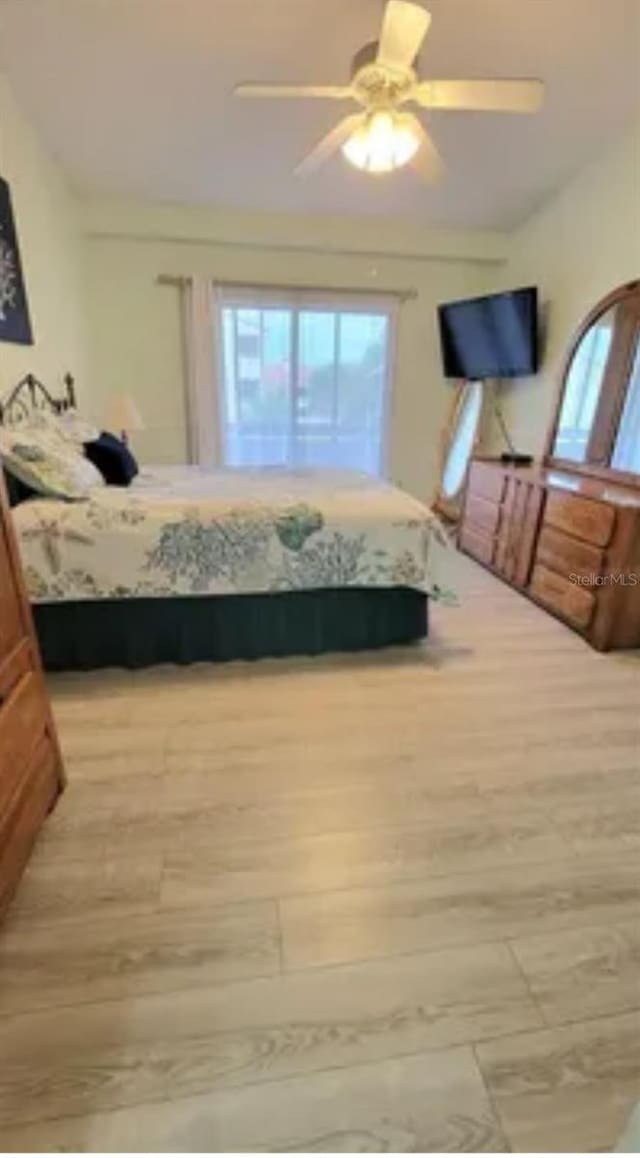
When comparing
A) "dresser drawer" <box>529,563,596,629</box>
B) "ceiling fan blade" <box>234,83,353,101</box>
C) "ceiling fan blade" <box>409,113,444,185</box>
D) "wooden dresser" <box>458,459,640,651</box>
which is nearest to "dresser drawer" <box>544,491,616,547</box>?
"wooden dresser" <box>458,459,640,651</box>

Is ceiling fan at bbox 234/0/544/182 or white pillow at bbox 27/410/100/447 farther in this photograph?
white pillow at bbox 27/410/100/447

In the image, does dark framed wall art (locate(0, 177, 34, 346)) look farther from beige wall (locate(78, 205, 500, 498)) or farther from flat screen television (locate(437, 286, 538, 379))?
flat screen television (locate(437, 286, 538, 379))

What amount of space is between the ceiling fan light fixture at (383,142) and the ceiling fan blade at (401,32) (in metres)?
0.21

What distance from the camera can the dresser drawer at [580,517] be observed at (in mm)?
2745

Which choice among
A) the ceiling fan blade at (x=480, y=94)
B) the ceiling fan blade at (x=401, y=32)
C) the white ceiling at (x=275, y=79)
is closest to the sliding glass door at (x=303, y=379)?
the white ceiling at (x=275, y=79)

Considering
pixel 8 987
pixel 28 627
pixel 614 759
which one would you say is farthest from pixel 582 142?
pixel 8 987

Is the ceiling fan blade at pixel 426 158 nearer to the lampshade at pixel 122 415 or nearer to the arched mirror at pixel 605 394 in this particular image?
the arched mirror at pixel 605 394

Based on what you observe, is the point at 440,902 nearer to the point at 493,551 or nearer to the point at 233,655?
the point at 233,655

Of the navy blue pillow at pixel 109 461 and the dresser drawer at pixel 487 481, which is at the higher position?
the navy blue pillow at pixel 109 461

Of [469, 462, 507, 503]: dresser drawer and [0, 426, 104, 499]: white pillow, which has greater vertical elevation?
[0, 426, 104, 499]: white pillow

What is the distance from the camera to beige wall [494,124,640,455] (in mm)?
3291

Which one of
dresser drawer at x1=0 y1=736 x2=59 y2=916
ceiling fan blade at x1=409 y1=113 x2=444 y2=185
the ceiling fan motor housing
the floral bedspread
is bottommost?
dresser drawer at x1=0 y1=736 x2=59 y2=916

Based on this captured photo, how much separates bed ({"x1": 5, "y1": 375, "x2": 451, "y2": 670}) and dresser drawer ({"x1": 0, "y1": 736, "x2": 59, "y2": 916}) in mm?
822

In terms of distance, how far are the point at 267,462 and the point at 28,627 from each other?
11.5ft
